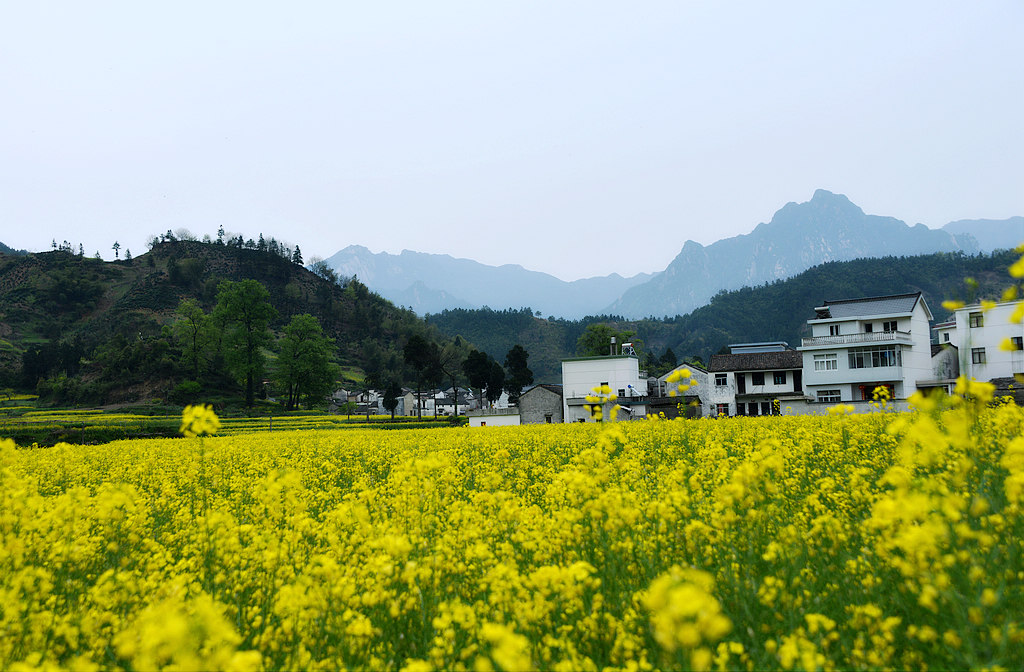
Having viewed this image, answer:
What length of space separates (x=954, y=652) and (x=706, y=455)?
5.01 meters

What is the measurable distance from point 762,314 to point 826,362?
133m

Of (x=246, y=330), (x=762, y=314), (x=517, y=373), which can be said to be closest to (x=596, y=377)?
(x=517, y=373)

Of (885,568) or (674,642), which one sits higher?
(674,642)

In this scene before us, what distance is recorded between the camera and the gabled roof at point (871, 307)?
4197 centimetres

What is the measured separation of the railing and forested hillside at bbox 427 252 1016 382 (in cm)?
9747

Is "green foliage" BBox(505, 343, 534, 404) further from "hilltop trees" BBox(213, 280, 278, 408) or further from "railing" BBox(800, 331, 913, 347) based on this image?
"railing" BBox(800, 331, 913, 347)

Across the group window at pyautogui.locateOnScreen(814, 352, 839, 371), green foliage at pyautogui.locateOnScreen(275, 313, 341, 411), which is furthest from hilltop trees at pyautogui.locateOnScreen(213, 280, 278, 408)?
window at pyautogui.locateOnScreen(814, 352, 839, 371)

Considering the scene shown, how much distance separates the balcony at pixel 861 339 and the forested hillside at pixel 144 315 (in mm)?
60398

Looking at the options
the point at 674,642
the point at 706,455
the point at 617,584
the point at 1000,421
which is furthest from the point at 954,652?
the point at 1000,421

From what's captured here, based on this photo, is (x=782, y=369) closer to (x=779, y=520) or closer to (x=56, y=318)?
(x=779, y=520)

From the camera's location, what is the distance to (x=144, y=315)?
112812mm

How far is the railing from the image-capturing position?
40.3 m

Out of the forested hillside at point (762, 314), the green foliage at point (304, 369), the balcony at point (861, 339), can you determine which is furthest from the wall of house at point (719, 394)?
the forested hillside at point (762, 314)

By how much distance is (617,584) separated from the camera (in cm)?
410
